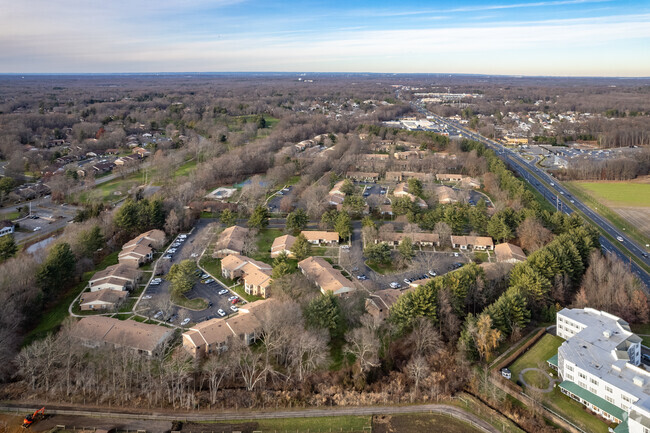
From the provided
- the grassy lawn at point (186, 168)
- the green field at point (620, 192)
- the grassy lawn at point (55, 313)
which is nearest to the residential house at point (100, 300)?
the grassy lawn at point (55, 313)

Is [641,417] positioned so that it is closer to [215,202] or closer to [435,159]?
[215,202]

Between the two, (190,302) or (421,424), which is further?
(190,302)

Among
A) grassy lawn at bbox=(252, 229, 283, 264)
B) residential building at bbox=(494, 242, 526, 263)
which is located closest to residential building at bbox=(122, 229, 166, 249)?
grassy lawn at bbox=(252, 229, 283, 264)

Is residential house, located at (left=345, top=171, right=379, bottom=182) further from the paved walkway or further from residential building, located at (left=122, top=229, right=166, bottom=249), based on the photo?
the paved walkway

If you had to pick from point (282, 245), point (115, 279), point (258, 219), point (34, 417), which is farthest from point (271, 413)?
point (258, 219)

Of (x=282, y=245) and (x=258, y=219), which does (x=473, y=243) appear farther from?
(x=258, y=219)
